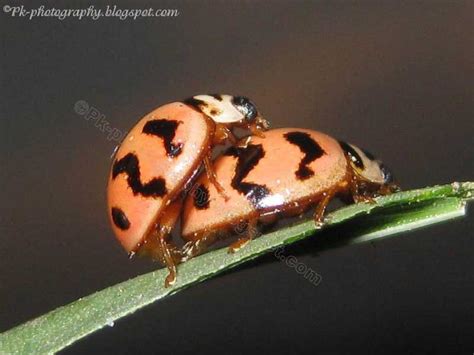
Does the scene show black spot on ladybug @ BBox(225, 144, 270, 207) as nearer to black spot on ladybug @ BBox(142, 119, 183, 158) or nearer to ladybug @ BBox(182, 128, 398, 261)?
ladybug @ BBox(182, 128, 398, 261)

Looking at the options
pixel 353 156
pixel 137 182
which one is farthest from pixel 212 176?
pixel 353 156

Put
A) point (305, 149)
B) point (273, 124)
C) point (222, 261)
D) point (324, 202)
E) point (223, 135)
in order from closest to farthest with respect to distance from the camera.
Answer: point (222, 261) → point (324, 202) → point (305, 149) → point (223, 135) → point (273, 124)

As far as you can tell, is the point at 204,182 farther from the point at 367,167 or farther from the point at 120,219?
the point at 367,167

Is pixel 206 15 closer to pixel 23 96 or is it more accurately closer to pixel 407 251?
pixel 23 96

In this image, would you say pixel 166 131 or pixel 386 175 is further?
pixel 386 175

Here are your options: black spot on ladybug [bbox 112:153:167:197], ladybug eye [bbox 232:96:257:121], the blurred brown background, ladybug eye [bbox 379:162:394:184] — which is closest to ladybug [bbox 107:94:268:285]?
black spot on ladybug [bbox 112:153:167:197]

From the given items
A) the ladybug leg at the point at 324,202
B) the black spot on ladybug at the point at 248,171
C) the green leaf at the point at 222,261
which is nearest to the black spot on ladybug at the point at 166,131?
the black spot on ladybug at the point at 248,171

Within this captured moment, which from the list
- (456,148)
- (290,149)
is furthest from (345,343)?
(290,149)
